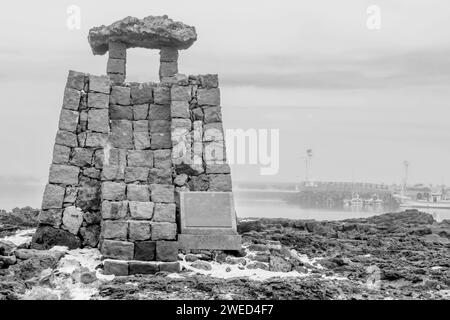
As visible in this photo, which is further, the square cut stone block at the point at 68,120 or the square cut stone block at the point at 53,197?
the square cut stone block at the point at 68,120

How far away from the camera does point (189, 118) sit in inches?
553

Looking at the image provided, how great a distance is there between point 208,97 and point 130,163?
2.15 meters

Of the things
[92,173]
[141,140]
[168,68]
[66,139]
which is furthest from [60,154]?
[168,68]

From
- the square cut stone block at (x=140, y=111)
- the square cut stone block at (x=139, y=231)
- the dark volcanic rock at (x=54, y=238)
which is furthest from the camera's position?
the square cut stone block at (x=140, y=111)

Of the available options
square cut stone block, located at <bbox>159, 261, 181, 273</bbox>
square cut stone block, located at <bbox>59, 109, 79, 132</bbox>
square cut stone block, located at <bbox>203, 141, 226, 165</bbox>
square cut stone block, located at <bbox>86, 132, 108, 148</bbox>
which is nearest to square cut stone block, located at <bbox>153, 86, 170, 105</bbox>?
square cut stone block, located at <bbox>203, 141, 226, 165</bbox>

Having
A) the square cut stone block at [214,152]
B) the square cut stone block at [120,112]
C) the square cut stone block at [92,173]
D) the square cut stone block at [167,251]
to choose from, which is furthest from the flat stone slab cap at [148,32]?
the square cut stone block at [167,251]

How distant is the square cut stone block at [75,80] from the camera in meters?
13.7

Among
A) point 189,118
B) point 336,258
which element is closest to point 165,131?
point 189,118

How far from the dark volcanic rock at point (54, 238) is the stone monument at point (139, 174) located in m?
0.02

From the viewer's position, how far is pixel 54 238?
1266 cm

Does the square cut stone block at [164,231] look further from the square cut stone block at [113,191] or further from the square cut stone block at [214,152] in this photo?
the square cut stone block at [214,152]

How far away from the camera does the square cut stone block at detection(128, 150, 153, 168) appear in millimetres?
13633

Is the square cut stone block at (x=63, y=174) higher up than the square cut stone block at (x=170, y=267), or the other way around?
the square cut stone block at (x=63, y=174)

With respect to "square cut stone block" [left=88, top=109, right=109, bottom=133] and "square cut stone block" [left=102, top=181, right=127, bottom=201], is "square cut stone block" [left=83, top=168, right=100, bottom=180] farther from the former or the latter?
"square cut stone block" [left=88, top=109, right=109, bottom=133]
